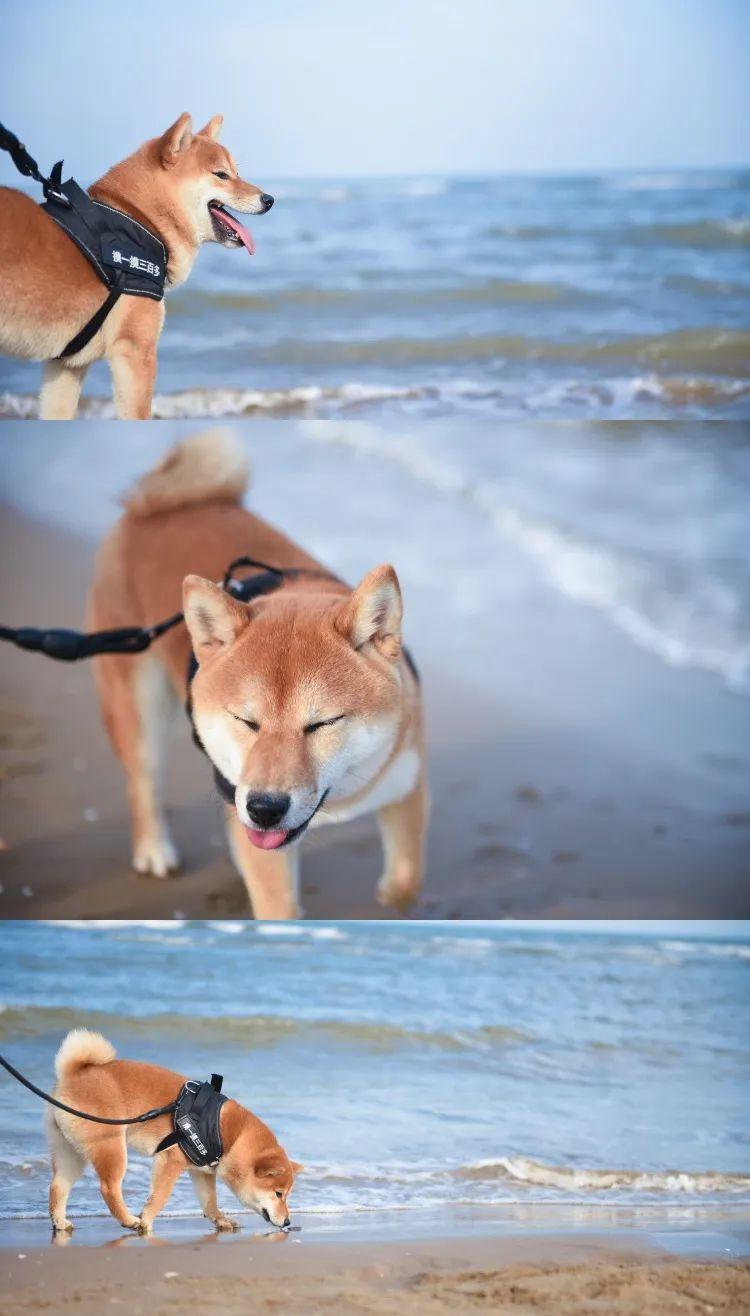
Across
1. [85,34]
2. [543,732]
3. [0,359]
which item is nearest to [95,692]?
[0,359]

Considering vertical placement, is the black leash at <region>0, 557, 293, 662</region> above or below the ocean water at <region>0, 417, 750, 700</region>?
below

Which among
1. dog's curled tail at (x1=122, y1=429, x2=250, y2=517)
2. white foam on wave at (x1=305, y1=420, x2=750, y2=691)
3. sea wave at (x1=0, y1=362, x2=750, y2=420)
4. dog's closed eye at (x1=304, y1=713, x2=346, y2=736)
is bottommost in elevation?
dog's closed eye at (x1=304, y1=713, x2=346, y2=736)

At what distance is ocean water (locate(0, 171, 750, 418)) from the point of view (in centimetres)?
341

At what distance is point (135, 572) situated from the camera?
3.39m

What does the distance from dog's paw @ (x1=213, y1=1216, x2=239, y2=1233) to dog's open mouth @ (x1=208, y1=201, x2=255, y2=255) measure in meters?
1.81

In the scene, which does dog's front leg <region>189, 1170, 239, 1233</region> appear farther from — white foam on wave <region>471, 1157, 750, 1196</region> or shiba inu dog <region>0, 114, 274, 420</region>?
shiba inu dog <region>0, 114, 274, 420</region>

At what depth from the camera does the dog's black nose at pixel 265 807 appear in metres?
2.54

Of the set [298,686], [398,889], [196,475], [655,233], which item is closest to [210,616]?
[298,686]

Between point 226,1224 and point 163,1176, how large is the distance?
15cm

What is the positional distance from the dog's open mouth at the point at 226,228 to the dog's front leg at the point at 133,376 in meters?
0.26

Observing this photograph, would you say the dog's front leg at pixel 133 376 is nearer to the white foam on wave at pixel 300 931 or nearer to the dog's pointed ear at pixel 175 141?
the dog's pointed ear at pixel 175 141

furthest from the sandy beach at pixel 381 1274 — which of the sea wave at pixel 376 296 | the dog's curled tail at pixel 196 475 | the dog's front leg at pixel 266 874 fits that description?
the sea wave at pixel 376 296

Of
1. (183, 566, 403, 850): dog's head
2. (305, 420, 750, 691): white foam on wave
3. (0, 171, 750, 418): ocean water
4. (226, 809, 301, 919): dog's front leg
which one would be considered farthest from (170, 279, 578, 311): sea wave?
(226, 809, 301, 919): dog's front leg

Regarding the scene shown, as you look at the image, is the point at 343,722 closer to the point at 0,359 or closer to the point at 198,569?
the point at 198,569
